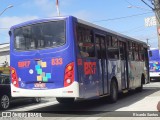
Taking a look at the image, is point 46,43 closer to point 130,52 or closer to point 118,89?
point 118,89

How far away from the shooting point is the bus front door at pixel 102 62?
1276 cm

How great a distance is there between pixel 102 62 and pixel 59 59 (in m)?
2.51

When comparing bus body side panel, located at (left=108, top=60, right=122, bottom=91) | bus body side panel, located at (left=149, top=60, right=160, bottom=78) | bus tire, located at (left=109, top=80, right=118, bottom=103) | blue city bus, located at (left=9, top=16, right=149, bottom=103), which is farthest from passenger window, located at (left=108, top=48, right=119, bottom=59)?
bus body side panel, located at (left=149, top=60, right=160, bottom=78)

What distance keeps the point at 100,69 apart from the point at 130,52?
195 inches

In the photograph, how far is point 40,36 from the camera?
37.8 feet

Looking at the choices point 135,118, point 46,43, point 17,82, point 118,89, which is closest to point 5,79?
point 17,82

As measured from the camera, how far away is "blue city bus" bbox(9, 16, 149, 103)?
10.9 meters

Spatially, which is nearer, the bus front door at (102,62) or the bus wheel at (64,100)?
the bus front door at (102,62)

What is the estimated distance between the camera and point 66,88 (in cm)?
1080

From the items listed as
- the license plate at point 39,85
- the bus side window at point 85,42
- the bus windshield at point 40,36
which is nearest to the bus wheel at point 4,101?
the bus windshield at point 40,36

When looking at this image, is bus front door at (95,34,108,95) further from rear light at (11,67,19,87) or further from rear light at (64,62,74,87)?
rear light at (11,67,19,87)

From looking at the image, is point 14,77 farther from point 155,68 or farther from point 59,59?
point 155,68

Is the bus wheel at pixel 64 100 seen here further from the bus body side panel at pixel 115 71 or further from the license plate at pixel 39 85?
the license plate at pixel 39 85

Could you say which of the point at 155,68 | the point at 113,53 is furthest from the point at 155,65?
the point at 113,53
